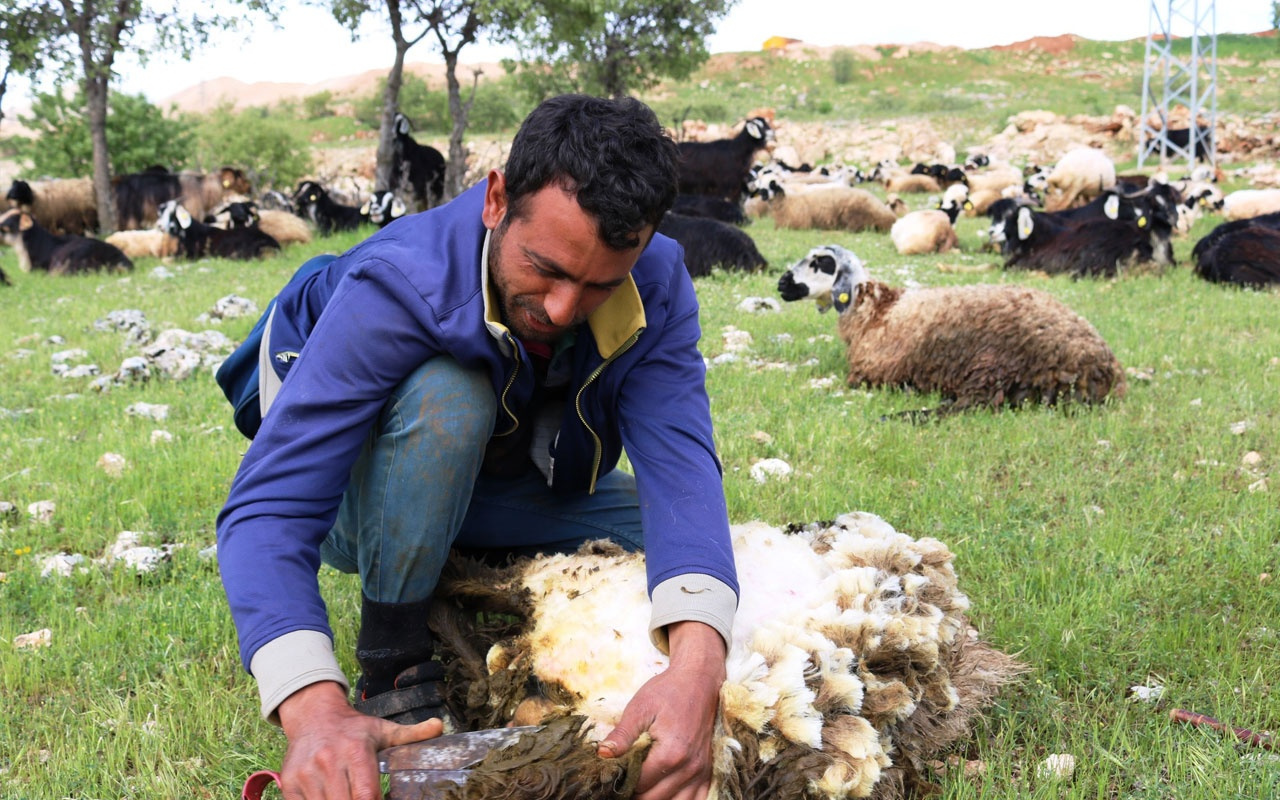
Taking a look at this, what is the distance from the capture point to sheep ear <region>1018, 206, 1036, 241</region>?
416 inches

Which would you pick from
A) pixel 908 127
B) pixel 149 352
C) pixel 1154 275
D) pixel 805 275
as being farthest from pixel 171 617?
pixel 908 127

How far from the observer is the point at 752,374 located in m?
6.12

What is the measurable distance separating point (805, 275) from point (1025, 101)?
36.7 metres

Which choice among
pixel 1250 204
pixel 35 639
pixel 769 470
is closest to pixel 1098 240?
pixel 1250 204

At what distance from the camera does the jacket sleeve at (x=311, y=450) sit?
188 centimetres

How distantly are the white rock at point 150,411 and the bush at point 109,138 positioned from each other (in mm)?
16662

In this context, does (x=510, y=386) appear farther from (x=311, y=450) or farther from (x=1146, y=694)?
(x=1146, y=694)

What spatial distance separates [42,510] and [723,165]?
601 inches

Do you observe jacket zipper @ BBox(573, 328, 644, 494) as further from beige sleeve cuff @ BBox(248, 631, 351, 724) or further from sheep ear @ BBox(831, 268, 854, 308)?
sheep ear @ BBox(831, 268, 854, 308)

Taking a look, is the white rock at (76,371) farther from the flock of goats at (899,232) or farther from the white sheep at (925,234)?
the white sheep at (925,234)

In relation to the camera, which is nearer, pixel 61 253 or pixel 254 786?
pixel 254 786

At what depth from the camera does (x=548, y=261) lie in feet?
7.04

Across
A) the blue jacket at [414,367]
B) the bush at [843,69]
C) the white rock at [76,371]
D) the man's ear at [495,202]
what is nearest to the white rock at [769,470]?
the blue jacket at [414,367]

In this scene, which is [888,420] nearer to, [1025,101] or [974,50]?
[1025,101]
